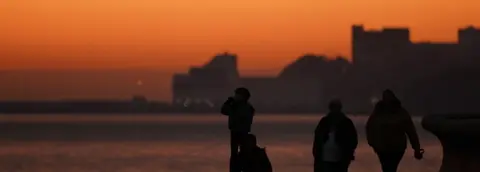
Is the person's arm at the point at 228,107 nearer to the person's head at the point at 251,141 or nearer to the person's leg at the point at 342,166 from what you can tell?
the person's head at the point at 251,141

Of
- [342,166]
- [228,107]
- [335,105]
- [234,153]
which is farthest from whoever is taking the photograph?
[228,107]

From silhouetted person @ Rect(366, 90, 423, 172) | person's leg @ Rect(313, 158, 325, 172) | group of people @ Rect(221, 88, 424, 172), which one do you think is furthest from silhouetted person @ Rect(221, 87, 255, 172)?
person's leg @ Rect(313, 158, 325, 172)

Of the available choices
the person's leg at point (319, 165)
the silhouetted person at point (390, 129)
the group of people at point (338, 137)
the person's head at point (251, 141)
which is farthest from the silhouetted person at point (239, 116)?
the person's leg at point (319, 165)

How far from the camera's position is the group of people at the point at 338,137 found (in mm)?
15336

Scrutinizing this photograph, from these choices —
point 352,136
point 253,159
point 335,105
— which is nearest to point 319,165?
point 352,136

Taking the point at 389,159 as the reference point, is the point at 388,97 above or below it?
above

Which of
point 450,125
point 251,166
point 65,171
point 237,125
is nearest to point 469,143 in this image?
point 450,125

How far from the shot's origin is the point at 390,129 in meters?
16.3

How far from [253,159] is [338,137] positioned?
1.39 m

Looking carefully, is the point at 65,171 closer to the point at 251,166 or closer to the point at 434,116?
the point at 251,166

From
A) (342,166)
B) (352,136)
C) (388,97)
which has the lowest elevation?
(342,166)

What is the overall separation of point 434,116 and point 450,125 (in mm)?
632

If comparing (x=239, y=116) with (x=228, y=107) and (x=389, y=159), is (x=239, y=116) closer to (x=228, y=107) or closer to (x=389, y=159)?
(x=228, y=107)

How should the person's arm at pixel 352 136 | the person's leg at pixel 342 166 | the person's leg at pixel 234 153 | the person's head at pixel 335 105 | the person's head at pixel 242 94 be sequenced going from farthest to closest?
the person's head at pixel 242 94 < the person's leg at pixel 234 153 < the person's leg at pixel 342 166 < the person's arm at pixel 352 136 < the person's head at pixel 335 105
